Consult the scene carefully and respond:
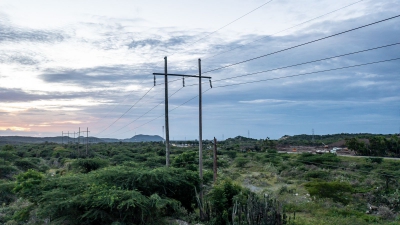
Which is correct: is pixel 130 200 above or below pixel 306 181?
above

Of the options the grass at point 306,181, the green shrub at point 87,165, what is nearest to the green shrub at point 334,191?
the grass at point 306,181

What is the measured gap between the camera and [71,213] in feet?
51.1

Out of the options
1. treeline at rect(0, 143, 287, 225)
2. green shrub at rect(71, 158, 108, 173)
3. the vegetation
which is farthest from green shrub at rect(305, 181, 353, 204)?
green shrub at rect(71, 158, 108, 173)

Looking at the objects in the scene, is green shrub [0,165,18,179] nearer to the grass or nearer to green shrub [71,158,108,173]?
green shrub [71,158,108,173]

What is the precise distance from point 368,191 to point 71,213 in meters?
19.9

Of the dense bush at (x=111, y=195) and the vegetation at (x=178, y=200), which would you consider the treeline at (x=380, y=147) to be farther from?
the dense bush at (x=111, y=195)

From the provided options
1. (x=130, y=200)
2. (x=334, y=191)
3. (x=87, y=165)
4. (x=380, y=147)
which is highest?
(x=380, y=147)

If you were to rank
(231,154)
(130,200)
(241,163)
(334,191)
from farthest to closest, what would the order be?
(231,154), (241,163), (334,191), (130,200)

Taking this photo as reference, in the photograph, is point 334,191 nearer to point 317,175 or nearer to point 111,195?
point 317,175

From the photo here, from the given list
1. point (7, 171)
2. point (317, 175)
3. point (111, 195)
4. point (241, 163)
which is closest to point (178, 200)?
point (111, 195)

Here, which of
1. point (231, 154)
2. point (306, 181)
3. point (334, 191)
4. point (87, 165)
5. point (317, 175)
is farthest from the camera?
point (231, 154)

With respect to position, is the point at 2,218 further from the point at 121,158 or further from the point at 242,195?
the point at 121,158

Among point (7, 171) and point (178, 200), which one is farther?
point (7, 171)

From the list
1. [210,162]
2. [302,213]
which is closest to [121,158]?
[210,162]
